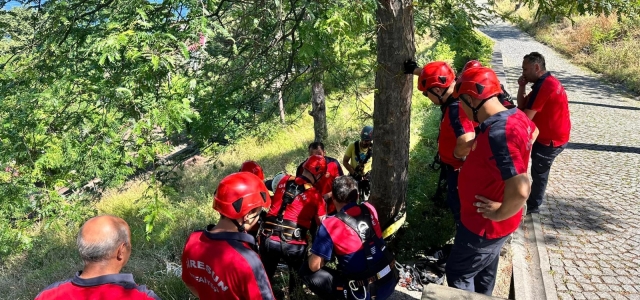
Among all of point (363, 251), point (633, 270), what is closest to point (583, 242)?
point (633, 270)

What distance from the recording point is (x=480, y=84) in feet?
8.18

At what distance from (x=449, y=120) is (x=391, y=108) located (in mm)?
709

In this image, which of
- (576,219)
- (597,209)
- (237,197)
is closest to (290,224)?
(237,197)

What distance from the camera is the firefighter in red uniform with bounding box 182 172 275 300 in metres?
2.17

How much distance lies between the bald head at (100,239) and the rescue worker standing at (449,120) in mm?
2463

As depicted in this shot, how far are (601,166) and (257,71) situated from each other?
230 inches

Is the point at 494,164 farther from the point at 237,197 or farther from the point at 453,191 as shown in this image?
the point at 237,197

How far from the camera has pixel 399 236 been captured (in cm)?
466

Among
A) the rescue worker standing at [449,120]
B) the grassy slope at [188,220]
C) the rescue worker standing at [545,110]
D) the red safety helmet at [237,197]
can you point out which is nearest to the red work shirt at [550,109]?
the rescue worker standing at [545,110]

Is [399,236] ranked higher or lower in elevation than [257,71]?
lower

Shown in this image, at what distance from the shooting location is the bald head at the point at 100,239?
6.08ft

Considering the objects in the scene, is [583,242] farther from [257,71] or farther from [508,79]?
[508,79]

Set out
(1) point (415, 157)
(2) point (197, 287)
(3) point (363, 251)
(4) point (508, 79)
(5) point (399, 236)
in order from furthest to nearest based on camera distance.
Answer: (4) point (508, 79)
(1) point (415, 157)
(5) point (399, 236)
(3) point (363, 251)
(2) point (197, 287)

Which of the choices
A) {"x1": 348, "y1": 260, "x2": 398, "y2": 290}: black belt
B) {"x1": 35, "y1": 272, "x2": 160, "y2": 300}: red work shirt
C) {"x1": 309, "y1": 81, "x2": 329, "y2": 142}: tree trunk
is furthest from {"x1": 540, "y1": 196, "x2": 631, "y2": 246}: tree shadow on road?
{"x1": 309, "y1": 81, "x2": 329, "y2": 142}: tree trunk
